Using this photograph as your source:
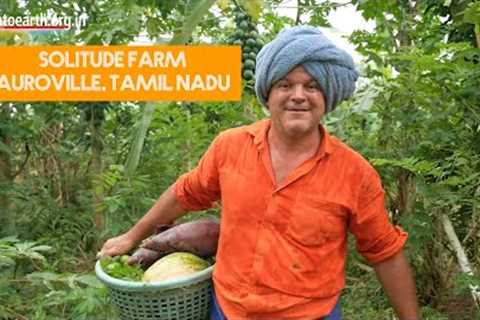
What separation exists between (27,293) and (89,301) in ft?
3.65

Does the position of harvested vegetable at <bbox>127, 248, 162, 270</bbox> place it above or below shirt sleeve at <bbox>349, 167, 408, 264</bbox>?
below

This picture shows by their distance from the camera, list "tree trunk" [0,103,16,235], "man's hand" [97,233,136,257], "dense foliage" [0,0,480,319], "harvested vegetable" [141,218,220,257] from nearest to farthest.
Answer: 1. "harvested vegetable" [141,218,220,257]
2. "man's hand" [97,233,136,257]
3. "dense foliage" [0,0,480,319]
4. "tree trunk" [0,103,16,235]

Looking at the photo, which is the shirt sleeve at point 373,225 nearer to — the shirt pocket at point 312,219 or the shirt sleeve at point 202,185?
the shirt pocket at point 312,219

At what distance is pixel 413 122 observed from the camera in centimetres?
274

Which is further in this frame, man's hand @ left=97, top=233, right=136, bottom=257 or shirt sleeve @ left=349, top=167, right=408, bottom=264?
man's hand @ left=97, top=233, right=136, bottom=257

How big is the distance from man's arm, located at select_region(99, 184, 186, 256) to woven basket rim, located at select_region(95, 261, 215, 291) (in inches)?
7.9

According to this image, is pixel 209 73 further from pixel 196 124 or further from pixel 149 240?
pixel 149 240

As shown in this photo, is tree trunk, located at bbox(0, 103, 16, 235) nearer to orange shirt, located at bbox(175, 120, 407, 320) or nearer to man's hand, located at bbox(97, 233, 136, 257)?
man's hand, located at bbox(97, 233, 136, 257)

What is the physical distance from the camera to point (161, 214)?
7.00 feet

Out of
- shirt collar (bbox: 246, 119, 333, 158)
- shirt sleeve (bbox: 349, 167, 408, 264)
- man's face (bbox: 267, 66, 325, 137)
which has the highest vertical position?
man's face (bbox: 267, 66, 325, 137)

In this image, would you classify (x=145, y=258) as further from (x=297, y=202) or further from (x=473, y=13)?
(x=473, y=13)

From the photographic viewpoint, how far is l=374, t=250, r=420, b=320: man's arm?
1.90 m

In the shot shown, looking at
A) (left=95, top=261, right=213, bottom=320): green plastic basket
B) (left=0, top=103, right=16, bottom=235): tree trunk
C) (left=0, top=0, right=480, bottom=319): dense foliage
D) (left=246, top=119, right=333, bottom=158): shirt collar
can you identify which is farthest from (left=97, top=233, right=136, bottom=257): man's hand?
(left=0, top=103, right=16, bottom=235): tree trunk

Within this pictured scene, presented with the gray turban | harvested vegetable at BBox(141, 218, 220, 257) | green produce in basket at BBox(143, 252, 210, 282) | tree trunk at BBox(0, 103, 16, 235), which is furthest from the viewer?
tree trunk at BBox(0, 103, 16, 235)
